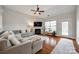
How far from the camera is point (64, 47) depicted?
183 cm

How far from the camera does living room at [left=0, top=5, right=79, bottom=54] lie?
1.65 m

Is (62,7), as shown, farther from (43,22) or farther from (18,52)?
(18,52)

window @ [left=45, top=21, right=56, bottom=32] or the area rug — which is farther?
window @ [left=45, top=21, right=56, bottom=32]

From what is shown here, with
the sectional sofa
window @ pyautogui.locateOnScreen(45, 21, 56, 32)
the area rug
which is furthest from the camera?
window @ pyautogui.locateOnScreen(45, 21, 56, 32)

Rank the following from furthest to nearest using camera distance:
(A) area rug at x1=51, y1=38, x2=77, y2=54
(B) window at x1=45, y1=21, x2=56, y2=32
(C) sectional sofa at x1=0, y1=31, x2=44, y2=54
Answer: (B) window at x1=45, y1=21, x2=56, y2=32 < (A) area rug at x1=51, y1=38, x2=77, y2=54 < (C) sectional sofa at x1=0, y1=31, x2=44, y2=54

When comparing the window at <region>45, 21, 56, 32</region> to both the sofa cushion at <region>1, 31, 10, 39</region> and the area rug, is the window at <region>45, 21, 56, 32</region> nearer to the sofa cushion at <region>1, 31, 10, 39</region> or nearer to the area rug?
the area rug

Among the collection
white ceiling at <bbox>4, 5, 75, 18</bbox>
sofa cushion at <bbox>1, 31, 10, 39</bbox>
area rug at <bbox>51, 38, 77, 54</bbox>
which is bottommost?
area rug at <bbox>51, 38, 77, 54</bbox>

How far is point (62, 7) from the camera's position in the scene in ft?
5.50

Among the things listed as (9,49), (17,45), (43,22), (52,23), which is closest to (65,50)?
(52,23)

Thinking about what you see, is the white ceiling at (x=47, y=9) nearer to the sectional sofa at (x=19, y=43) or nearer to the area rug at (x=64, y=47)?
the sectional sofa at (x=19, y=43)

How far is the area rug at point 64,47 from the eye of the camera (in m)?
1.73

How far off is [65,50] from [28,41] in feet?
2.69

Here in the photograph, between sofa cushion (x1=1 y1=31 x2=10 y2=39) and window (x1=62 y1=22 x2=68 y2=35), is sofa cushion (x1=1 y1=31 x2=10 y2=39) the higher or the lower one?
the lower one

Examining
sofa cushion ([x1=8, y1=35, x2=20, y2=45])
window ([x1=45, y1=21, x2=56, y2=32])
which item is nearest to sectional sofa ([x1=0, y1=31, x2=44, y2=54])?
sofa cushion ([x1=8, y1=35, x2=20, y2=45])
